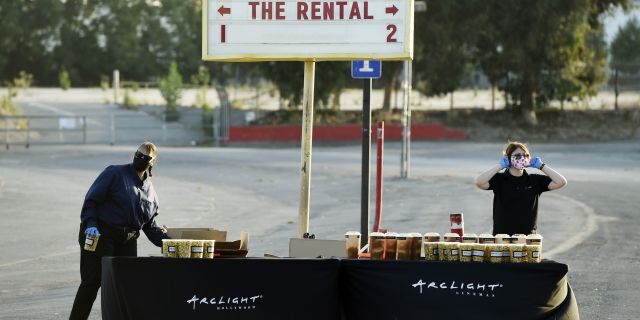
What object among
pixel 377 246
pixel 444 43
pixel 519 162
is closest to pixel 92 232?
pixel 377 246

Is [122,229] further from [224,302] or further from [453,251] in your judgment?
[453,251]

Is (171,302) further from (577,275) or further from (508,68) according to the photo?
(508,68)

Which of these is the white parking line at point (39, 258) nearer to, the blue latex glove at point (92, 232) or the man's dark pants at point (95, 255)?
the man's dark pants at point (95, 255)

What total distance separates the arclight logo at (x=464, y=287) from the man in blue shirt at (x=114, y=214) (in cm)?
248

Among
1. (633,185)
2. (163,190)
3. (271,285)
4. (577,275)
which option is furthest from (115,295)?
(633,185)

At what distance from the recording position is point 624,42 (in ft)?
253

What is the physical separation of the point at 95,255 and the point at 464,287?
10.4ft

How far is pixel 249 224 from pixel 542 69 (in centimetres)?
3308

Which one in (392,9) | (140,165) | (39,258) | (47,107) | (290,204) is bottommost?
(290,204)

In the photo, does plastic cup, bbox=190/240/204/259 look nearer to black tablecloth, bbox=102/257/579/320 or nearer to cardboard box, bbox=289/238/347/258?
black tablecloth, bbox=102/257/579/320

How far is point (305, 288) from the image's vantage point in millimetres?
9688

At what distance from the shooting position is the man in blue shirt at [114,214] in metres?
10.5

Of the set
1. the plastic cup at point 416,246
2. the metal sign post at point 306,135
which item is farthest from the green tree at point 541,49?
the plastic cup at point 416,246

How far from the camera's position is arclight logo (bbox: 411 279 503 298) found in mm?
9555
